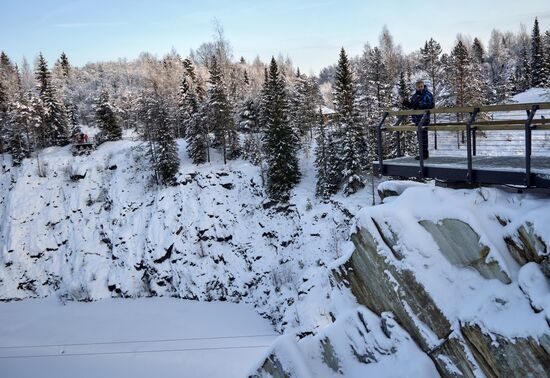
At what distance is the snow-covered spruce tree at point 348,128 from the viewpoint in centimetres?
3047

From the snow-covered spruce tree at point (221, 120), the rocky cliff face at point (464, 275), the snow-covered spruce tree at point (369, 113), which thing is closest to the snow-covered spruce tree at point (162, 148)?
the snow-covered spruce tree at point (221, 120)

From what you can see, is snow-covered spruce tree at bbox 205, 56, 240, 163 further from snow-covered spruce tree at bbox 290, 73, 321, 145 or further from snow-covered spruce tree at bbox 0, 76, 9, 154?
snow-covered spruce tree at bbox 0, 76, 9, 154

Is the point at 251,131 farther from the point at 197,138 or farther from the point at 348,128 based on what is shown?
the point at 348,128

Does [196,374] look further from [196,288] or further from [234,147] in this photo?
[234,147]

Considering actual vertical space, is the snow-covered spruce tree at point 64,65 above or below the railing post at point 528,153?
above

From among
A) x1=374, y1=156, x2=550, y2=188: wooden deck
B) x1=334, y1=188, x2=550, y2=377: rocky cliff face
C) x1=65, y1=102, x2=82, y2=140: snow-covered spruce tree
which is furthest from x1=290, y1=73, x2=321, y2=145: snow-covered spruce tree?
x1=334, y1=188, x2=550, y2=377: rocky cliff face

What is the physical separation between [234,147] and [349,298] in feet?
109

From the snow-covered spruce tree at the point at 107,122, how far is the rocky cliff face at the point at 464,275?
43749 millimetres

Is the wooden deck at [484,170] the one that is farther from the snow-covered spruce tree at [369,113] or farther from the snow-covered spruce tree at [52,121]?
the snow-covered spruce tree at [52,121]

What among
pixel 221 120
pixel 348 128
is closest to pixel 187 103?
pixel 221 120

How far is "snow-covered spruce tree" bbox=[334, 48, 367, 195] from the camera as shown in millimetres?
30469

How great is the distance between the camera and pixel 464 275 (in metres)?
6.44

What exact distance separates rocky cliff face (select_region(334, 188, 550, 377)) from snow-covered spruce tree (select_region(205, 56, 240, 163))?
32820 mm

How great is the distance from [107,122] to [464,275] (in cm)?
4639
